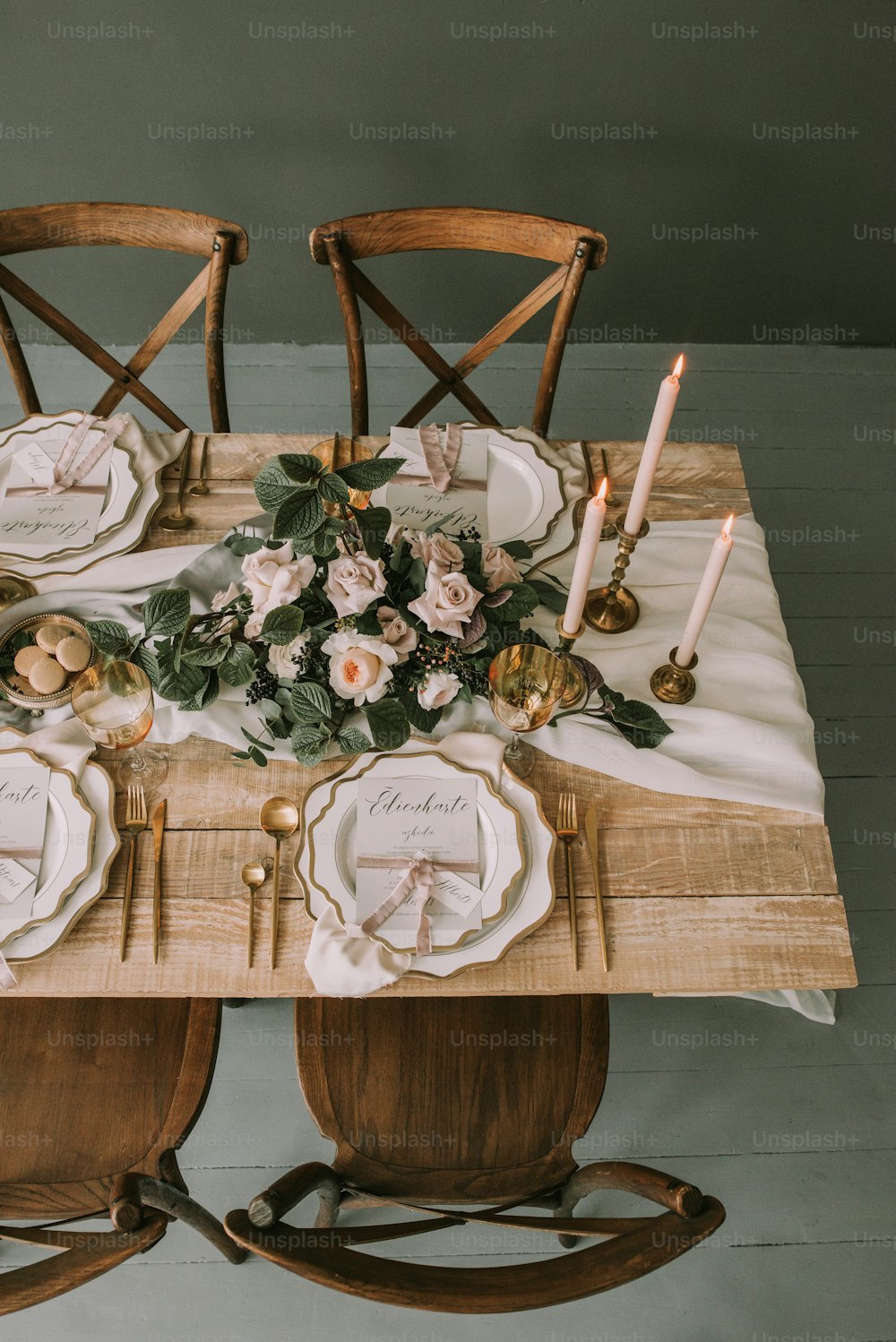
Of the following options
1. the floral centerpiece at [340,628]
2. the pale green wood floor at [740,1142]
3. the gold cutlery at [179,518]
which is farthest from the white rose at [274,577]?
the pale green wood floor at [740,1142]

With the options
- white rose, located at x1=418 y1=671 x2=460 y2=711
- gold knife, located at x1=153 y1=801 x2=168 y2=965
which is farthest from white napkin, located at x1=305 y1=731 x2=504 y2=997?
white rose, located at x1=418 y1=671 x2=460 y2=711

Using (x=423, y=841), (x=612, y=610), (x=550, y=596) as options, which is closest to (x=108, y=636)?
(x=423, y=841)

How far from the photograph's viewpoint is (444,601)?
3.62ft

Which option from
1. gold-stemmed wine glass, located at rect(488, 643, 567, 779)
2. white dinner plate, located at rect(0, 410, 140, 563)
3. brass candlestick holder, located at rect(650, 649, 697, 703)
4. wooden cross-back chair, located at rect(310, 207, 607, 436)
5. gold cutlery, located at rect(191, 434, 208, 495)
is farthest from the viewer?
wooden cross-back chair, located at rect(310, 207, 607, 436)

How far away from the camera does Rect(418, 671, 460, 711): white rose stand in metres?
1.18

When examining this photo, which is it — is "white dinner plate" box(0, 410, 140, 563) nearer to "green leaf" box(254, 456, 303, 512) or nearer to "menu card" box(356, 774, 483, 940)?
"green leaf" box(254, 456, 303, 512)

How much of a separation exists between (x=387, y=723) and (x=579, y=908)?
1.18 ft

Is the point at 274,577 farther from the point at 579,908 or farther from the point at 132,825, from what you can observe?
the point at 579,908

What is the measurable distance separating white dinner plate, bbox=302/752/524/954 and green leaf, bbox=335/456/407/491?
38 centimetres

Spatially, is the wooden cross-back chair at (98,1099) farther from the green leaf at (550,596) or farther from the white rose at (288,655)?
the green leaf at (550,596)

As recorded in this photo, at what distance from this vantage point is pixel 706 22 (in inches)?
84.2

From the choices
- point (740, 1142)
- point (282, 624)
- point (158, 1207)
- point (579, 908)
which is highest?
point (282, 624)

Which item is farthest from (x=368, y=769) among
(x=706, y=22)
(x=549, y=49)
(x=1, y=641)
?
(x=706, y=22)

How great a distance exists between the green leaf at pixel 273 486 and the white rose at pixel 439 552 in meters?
0.18
